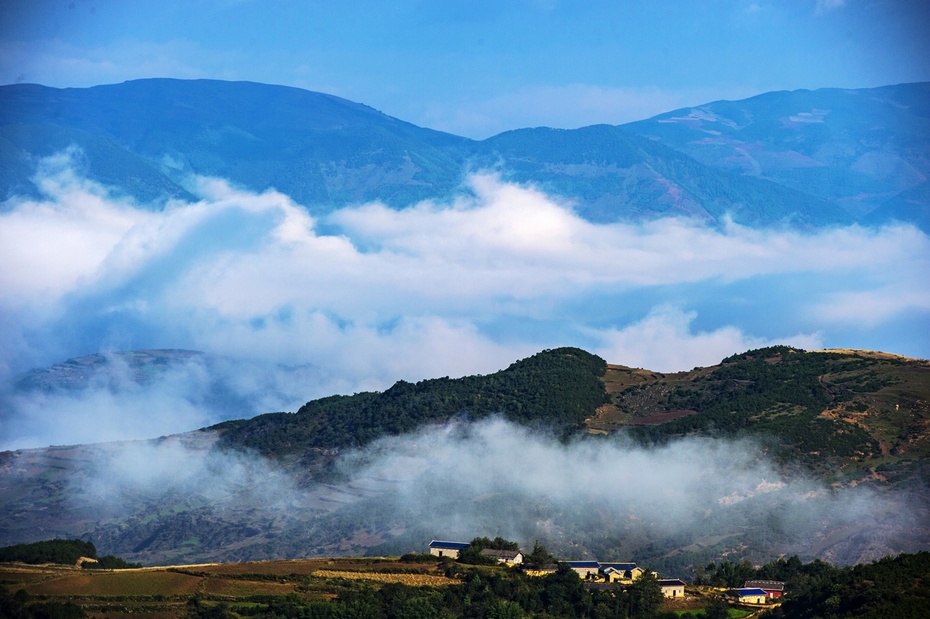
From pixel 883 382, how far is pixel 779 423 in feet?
49.9

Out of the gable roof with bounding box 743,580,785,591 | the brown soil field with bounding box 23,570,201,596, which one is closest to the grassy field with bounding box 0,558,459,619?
the brown soil field with bounding box 23,570,201,596

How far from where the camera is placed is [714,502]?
164750 mm

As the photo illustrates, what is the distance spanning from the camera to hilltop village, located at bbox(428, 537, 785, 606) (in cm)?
10938

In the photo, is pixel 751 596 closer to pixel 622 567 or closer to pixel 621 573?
pixel 621 573

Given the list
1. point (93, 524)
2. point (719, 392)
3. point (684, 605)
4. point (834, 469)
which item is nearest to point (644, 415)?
point (719, 392)

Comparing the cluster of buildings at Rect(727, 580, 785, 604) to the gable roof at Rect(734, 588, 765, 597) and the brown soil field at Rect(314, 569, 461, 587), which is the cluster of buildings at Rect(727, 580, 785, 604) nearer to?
the gable roof at Rect(734, 588, 765, 597)

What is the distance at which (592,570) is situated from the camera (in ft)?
384

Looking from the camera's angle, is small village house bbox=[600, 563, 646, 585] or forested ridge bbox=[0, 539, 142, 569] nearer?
forested ridge bbox=[0, 539, 142, 569]

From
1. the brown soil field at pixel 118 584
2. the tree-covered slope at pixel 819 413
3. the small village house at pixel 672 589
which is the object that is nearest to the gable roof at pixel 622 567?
the small village house at pixel 672 589

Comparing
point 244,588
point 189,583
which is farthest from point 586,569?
point 189,583

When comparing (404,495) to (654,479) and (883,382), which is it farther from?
(883,382)

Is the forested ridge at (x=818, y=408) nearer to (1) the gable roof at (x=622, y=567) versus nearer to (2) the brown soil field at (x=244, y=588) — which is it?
(1) the gable roof at (x=622, y=567)

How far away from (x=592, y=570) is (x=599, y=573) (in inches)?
50.2

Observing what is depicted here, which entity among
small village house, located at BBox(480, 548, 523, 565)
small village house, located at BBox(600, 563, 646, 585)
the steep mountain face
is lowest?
small village house, located at BBox(600, 563, 646, 585)
